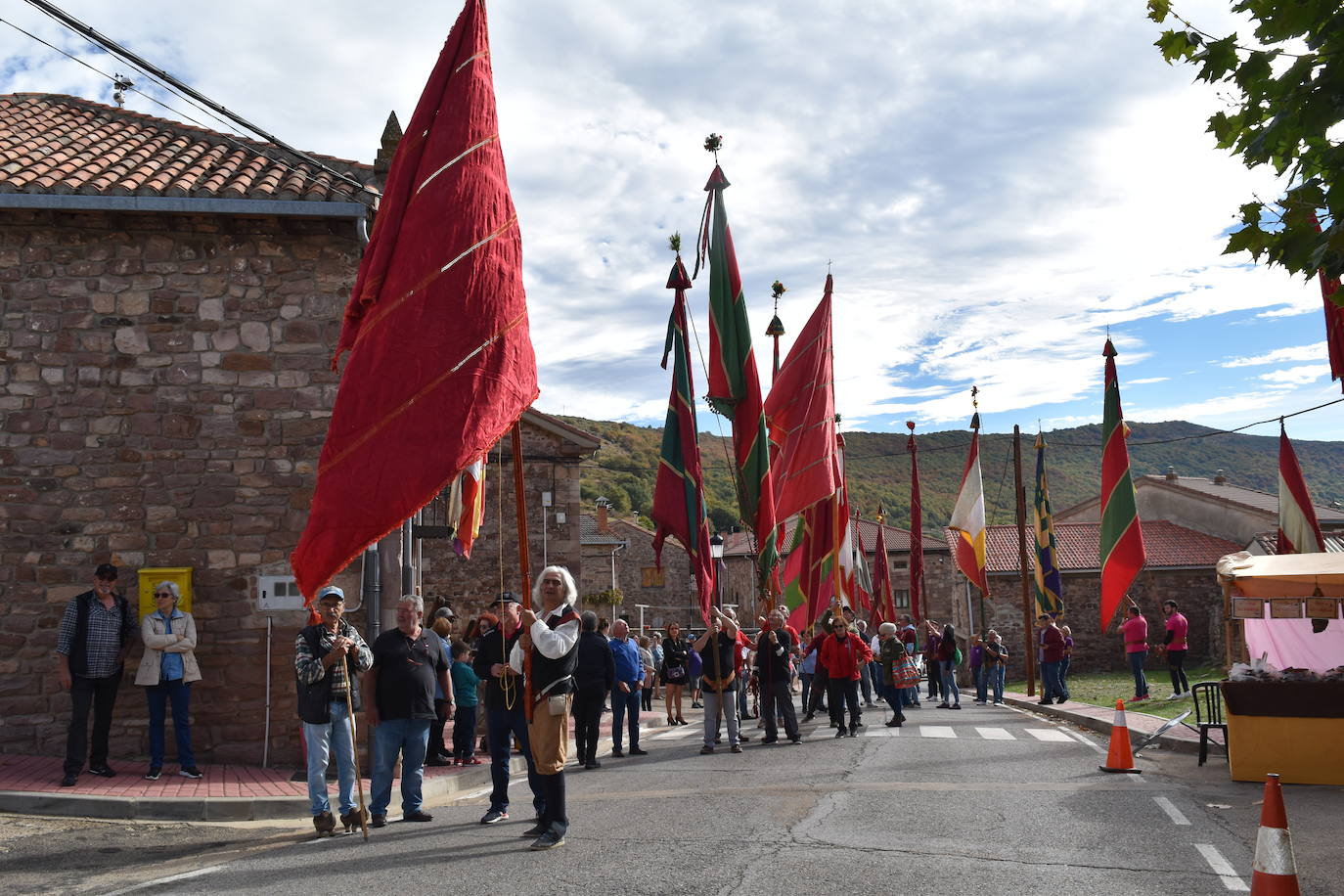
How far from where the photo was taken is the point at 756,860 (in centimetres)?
637

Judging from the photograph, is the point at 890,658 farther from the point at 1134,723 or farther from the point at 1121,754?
the point at 1121,754

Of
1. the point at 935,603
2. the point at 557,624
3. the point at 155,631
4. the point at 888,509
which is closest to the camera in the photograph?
the point at 557,624

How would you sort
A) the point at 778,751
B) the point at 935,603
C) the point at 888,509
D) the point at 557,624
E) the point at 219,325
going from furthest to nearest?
the point at 888,509 < the point at 935,603 < the point at 778,751 < the point at 219,325 < the point at 557,624

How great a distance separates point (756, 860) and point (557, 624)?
1.96 m

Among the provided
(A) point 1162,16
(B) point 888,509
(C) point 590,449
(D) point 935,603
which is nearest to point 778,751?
(A) point 1162,16

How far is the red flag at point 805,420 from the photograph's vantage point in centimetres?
1616

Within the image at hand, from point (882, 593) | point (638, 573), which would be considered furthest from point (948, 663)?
point (638, 573)

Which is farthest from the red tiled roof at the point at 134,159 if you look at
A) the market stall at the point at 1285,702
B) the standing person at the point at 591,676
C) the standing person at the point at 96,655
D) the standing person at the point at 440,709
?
the market stall at the point at 1285,702

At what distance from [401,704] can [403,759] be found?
0.47m

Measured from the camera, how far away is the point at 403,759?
27.1ft

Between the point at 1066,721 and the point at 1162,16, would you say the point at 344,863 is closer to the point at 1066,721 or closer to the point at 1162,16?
the point at 1162,16

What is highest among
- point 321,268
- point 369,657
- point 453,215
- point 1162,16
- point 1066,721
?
point 321,268

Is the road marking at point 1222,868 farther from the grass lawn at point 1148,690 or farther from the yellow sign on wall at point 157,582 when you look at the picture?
the grass lawn at point 1148,690

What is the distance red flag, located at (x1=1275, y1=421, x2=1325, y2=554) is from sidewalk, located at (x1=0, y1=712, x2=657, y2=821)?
14.9m
